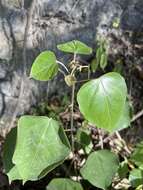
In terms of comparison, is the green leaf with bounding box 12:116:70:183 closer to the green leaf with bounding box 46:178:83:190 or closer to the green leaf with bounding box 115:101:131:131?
the green leaf with bounding box 46:178:83:190

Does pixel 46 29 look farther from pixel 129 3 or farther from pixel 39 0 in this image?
pixel 129 3

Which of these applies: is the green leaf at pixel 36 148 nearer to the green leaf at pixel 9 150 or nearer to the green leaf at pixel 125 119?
the green leaf at pixel 9 150

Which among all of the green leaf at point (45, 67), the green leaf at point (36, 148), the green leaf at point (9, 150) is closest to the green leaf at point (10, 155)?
the green leaf at point (9, 150)

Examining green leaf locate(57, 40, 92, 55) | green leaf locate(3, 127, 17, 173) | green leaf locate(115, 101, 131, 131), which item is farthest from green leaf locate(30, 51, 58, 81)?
green leaf locate(115, 101, 131, 131)

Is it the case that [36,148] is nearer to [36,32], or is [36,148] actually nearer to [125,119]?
[125,119]

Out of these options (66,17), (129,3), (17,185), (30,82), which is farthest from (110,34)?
(17,185)

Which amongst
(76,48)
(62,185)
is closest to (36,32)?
(76,48)

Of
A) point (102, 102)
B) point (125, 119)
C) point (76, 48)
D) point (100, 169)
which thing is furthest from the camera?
point (125, 119)
